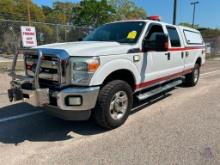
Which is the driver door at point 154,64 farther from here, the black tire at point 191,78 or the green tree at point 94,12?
the green tree at point 94,12

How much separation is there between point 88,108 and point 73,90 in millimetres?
384

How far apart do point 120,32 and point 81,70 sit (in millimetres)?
1982

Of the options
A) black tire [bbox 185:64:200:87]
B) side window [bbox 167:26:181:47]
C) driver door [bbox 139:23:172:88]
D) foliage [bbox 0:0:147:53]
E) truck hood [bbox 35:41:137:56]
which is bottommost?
black tire [bbox 185:64:200:87]

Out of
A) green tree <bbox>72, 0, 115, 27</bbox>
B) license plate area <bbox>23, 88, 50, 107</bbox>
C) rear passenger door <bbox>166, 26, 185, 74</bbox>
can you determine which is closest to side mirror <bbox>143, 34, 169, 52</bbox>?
rear passenger door <bbox>166, 26, 185, 74</bbox>

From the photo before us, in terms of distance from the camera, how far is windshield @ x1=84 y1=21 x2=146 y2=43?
17.1 ft

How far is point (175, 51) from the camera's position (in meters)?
6.54

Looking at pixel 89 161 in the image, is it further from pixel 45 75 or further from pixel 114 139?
pixel 45 75

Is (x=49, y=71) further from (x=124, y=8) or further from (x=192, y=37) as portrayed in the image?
(x=124, y=8)

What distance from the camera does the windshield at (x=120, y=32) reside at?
17.1 feet

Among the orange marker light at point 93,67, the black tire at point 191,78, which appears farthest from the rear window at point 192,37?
the orange marker light at point 93,67

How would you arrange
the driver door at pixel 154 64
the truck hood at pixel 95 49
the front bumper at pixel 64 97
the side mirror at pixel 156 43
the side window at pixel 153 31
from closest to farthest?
the front bumper at pixel 64 97
the truck hood at pixel 95 49
the side mirror at pixel 156 43
the driver door at pixel 154 64
the side window at pixel 153 31

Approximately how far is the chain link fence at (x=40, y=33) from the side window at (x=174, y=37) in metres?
10.8

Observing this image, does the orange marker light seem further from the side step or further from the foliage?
the foliage

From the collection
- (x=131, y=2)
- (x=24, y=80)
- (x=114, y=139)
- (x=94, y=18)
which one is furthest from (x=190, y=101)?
(x=131, y=2)
